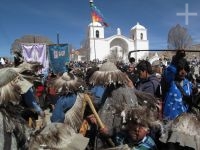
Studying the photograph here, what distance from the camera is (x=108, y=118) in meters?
4.76

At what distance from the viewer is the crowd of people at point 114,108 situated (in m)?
3.27

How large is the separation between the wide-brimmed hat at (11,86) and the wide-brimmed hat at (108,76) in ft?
4.98

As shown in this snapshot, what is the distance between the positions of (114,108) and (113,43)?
132351 millimetres

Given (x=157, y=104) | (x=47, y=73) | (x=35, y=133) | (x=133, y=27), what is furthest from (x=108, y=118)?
(x=133, y=27)

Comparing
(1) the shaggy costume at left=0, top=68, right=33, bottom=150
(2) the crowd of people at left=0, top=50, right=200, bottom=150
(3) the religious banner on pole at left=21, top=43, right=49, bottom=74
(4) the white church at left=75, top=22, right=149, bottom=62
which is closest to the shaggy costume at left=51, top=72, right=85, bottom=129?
(2) the crowd of people at left=0, top=50, right=200, bottom=150

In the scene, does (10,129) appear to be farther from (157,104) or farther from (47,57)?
(47,57)

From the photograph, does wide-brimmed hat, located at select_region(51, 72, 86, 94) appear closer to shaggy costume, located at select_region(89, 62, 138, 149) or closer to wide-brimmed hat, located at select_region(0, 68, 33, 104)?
shaggy costume, located at select_region(89, 62, 138, 149)

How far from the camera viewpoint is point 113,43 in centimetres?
13638

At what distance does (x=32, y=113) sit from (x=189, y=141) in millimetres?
1935

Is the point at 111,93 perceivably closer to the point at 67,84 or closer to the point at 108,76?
the point at 108,76

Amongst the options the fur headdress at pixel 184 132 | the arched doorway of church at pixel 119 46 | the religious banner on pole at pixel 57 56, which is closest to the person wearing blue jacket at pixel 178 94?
the fur headdress at pixel 184 132

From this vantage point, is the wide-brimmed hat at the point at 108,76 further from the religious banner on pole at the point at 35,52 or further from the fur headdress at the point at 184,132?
the religious banner on pole at the point at 35,52

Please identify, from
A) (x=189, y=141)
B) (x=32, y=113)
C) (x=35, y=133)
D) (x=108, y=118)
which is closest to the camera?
(x=189, y=141)

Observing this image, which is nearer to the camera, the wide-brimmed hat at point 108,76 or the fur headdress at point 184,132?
the fur headdress at point 184,132
